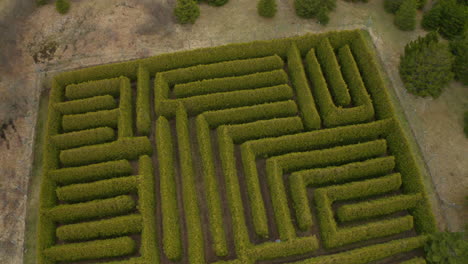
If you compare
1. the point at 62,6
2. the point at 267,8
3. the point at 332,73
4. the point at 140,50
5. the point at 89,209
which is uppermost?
the point at 62,6

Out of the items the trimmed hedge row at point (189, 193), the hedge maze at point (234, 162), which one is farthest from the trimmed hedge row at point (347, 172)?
the trimmed hedge row at point (189, 193)

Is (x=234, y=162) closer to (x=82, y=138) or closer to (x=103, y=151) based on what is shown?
(x=103, y=151)

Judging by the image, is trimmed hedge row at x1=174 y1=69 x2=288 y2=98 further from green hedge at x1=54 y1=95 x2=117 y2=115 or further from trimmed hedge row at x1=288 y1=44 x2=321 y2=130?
green hedge at x1=54 y1=95 x2=117 y2=115

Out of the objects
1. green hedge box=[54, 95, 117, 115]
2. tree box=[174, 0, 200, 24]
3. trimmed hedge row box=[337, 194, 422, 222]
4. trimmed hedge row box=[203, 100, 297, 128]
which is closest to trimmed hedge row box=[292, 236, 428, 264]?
trimmed hedge row box=[337, 194, 422, 222]

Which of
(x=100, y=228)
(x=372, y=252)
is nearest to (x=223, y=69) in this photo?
(x=100, y=228)

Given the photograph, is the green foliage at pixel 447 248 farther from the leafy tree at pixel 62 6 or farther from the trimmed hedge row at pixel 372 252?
the leafy tree at pixel 62 6

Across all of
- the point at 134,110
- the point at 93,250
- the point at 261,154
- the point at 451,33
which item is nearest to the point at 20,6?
the point at 134,110

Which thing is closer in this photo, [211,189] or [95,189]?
[95,189]

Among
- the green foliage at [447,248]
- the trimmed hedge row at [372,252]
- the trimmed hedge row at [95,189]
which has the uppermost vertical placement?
the trimmed hedge row at [95,189]
